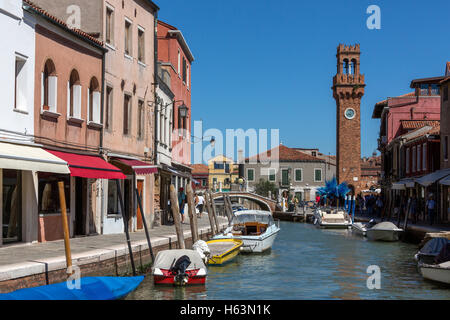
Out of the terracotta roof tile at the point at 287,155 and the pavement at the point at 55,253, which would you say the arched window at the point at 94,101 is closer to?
the pavement at the point at 55,253

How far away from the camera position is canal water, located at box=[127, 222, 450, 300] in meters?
13.9

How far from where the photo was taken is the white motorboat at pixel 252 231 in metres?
21.7

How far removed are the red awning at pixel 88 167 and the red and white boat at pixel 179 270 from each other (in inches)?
126

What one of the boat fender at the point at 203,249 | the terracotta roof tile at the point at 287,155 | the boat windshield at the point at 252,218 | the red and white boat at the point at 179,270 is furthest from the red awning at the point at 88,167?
the terracotta roof tile at the point at 287,155

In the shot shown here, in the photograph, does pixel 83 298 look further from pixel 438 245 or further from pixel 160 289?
pixel 438 245

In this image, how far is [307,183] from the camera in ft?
268

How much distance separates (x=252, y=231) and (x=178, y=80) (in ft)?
33.1

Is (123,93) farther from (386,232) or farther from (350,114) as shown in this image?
(350,114)

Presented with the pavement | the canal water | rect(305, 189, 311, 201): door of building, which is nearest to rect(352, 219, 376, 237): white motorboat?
the canal water

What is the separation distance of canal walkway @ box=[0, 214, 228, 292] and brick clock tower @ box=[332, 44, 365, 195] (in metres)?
46.9

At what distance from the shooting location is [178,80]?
31609 mm

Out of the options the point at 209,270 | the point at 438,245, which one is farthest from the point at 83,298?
the point at 438,245

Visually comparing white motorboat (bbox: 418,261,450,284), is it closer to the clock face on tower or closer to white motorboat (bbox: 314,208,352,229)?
white motorboat (bbox: 314,208,352,229)

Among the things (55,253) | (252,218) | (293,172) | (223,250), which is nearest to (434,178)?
(252,218)
